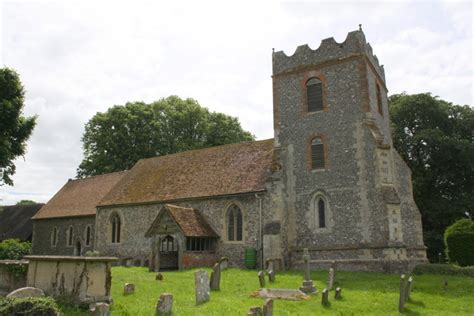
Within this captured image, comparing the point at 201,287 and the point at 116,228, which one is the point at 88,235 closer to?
the point at 116,228

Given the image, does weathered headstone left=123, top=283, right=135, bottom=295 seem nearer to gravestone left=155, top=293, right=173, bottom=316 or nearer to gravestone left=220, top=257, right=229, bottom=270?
gravestone left=155, top=293, right=173, bottom=316

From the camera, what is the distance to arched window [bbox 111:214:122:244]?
28156 mm

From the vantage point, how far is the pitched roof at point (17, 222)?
3809 centimetres

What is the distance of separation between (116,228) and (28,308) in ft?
68.0

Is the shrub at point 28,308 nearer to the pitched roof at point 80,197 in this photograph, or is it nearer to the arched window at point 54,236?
the pitched roof at point 80,197

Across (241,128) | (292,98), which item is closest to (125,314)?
(292,98)

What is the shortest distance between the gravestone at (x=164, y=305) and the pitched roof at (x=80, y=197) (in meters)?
22.7

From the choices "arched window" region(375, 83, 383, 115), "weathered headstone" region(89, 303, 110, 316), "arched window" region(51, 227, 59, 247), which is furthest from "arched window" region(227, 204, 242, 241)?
"arched window" region(51, 227, 59, 247)

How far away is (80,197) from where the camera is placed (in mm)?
34438

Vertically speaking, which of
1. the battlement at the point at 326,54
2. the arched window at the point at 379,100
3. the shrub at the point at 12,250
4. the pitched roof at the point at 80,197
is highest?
the battlement at the point at 326,54

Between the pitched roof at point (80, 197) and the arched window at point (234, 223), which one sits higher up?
the pitched roof at point (80, 197)

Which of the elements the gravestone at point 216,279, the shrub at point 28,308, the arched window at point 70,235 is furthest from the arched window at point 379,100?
the arched window at point 70,235

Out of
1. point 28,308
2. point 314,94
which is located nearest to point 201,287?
point 28,308

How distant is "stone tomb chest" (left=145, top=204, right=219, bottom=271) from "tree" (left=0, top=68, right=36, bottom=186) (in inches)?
319
